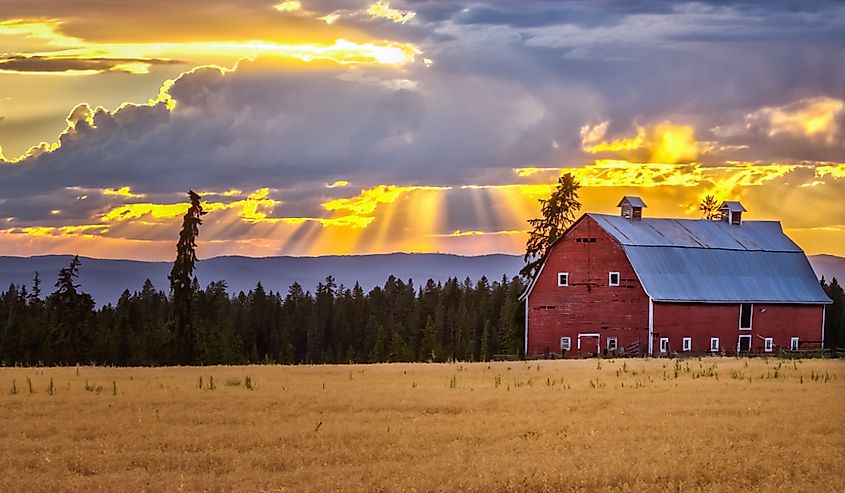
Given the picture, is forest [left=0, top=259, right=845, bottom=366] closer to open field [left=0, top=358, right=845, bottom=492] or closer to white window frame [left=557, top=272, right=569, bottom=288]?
white window frame [left=557, top=272, right=569, bottom=288]

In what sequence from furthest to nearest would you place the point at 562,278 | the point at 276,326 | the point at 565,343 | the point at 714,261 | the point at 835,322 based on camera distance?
the point at 276,326 < the point at 835,322 < the point at 714,261 < the point at 562,278 < the point at 565,343

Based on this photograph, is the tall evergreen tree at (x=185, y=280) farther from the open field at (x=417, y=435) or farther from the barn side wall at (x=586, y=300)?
the open field at (x=417, y=435)

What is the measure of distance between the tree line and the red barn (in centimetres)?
716

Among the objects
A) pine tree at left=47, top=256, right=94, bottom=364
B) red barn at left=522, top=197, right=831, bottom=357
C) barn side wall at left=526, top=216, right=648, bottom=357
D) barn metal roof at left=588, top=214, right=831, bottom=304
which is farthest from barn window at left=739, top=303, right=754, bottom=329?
pine tree at left=47, top=256, right=94, bottom=364

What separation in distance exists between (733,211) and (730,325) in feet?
41.1

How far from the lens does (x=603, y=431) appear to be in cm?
2564

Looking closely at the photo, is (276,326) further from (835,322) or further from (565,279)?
(565,279)

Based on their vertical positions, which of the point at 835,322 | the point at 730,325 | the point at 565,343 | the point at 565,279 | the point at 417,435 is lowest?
the point at 417,435

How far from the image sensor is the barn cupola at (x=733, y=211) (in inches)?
3253

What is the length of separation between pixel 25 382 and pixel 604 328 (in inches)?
1687

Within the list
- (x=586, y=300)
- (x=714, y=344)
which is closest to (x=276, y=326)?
(x=586, y=300)

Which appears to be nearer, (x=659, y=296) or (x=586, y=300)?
(x=659, y=296)

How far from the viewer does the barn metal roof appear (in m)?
72.4

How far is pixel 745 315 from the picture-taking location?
2921 inches
